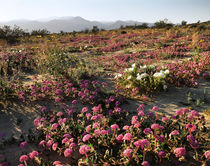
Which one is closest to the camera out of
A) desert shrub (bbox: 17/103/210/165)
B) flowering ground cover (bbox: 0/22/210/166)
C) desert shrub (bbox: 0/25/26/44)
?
desert shrub (bbox: 17/103/210/165)

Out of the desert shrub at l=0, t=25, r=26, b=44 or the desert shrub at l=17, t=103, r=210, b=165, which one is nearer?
the desert shrub at l=17, t=103, r=210, b=165

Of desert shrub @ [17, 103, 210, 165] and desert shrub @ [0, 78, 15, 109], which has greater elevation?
desert shrub @ [0, 78, 15, 109]

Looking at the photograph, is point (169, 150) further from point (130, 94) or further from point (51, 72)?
point (51, 72)

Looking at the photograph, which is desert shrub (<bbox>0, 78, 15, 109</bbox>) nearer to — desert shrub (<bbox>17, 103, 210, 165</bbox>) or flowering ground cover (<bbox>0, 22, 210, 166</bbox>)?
flowering ground cover (<bbox>0, 22, 210, 166</bbox>)

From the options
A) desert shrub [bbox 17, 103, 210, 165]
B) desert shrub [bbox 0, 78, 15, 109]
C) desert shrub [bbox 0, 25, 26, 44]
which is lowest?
desert shrub [bbox 17, 103, 210, 165]

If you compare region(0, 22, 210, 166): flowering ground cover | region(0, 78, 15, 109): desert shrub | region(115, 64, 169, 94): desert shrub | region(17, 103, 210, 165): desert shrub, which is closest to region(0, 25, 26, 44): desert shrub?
region(0, 22, 210, 166): flowering ground cover

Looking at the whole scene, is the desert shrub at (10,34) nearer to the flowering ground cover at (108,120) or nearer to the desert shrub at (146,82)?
the flowering ground cover at (108,120)

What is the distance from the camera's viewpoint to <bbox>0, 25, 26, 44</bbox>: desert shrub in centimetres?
2238

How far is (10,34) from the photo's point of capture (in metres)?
23.9

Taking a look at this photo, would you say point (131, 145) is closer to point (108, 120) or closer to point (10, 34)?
point (108, 120)

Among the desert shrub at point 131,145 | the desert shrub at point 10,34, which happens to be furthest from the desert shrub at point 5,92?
the desert shrub at point 10,34

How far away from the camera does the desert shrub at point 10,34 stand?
22.4 m

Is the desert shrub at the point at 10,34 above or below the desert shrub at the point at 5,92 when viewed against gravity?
above

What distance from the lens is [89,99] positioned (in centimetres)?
474
